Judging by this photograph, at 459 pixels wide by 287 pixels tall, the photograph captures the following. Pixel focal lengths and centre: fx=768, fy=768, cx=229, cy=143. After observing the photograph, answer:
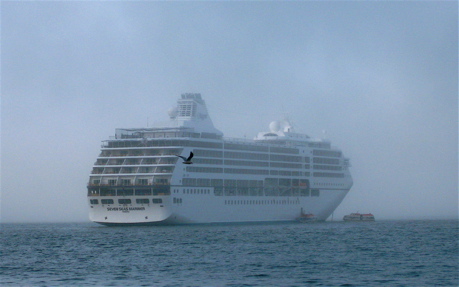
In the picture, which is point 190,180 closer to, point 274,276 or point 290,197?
point 290,197

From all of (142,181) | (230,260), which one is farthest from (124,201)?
(230,260)

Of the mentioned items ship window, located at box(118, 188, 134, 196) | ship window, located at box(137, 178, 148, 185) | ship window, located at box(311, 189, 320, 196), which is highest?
ship window, located at box(137, 178, 148, 185)

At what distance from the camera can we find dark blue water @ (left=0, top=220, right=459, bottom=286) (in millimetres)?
47344

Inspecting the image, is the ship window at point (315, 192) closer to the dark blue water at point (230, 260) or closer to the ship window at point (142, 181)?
the ship window at point (142, 181)

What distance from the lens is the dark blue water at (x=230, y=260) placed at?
47.3m

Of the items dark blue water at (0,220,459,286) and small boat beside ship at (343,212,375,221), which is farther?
small boat beside ship at (343,212,375,221)

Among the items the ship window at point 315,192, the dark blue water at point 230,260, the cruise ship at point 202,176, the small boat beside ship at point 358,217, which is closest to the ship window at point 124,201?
the cruise ship at point 202,176

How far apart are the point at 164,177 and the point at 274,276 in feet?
170

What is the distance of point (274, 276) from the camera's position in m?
48.6

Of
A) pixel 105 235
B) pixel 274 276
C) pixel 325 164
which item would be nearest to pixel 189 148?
pixel 105 235

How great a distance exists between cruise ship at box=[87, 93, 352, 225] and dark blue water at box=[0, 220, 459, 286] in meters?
13.1

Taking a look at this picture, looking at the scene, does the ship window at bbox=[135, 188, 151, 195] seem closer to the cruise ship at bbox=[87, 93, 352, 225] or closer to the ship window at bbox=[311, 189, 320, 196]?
the cruise ship at bbox=[87, 93, 352, 225]

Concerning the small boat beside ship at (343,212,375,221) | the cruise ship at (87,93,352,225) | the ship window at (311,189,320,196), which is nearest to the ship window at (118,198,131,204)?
the cruise ship at (87,93,352,225)

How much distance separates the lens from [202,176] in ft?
343
